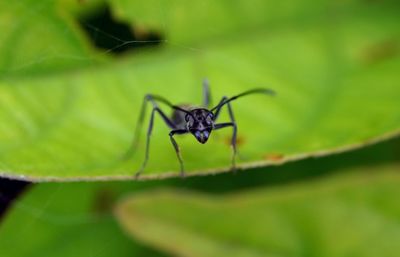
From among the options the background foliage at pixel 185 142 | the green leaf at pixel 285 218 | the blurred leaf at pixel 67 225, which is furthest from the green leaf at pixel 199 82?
the blurred leaf at pixel 67 225

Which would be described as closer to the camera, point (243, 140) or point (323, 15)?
point (243, 140)

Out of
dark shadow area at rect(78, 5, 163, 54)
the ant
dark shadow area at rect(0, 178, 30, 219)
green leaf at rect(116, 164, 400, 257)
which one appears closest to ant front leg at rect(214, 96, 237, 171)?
the ant

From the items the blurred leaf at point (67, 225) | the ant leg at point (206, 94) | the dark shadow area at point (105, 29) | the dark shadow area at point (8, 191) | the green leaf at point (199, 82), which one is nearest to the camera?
the dark shadow area at point (8, 191)

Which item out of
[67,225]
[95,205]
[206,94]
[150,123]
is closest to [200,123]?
[150,123]

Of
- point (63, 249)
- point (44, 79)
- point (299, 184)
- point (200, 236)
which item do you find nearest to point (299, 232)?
point (299, 184)

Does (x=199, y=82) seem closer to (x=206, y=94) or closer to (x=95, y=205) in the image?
(x=206, y=94)

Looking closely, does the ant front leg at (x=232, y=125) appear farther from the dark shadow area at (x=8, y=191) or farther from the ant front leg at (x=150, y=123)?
the dark shadow area at (x=8, y=191)

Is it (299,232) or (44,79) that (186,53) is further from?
(299,232)
